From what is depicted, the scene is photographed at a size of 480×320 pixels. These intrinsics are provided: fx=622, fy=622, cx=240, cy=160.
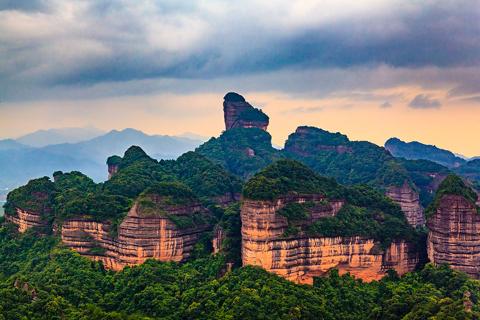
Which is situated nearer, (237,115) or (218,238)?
(218,238)

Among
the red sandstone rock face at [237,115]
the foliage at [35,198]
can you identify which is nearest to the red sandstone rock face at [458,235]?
the foliage at [35,198]

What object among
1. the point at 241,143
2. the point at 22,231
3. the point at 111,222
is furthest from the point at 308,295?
the point at 241,143

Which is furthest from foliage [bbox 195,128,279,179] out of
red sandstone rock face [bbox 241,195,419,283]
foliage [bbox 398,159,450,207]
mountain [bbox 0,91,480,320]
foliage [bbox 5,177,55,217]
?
red sandstone rock face [bbox 241,195,419,283]

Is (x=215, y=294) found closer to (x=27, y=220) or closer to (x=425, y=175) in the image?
(x=27, y=220)

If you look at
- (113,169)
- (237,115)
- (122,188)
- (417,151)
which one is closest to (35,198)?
(122,188)

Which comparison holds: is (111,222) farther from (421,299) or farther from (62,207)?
(421,299)

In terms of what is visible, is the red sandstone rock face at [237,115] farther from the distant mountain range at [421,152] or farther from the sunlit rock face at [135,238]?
the sunlit rock face at [135,238]
